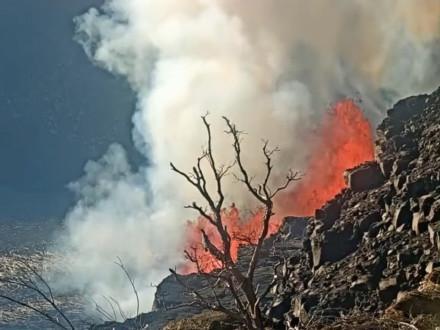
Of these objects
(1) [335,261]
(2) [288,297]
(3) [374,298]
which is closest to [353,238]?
(1) [335,261]

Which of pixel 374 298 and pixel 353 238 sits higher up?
pixel 353 238

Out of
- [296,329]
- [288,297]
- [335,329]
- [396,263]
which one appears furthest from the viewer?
[288,297]

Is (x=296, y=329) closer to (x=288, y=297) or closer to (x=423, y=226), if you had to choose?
(x=423, y=226)

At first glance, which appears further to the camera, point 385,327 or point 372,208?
point 372,208

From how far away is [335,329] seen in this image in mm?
20297

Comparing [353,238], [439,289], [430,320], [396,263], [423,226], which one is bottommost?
[430,320]

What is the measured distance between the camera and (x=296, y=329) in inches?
681

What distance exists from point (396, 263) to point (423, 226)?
14268 mm

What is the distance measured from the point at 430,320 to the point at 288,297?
155 m

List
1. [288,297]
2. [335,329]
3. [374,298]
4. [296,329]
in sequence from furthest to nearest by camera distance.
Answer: [288,297] → [374,298] → [335,329] → [296,329]

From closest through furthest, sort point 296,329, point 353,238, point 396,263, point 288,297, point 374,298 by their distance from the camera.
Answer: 1. point 296,329
2. point 374,298
3. point 396,263
4. point 288,297
5. point 353,238

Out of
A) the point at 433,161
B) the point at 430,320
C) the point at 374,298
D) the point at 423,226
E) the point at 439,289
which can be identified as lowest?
the point at 430,320

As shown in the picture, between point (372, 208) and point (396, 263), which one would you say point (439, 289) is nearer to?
point (396, 263)

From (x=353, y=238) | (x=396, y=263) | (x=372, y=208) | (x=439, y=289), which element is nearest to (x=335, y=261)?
(x=353, y=238)
